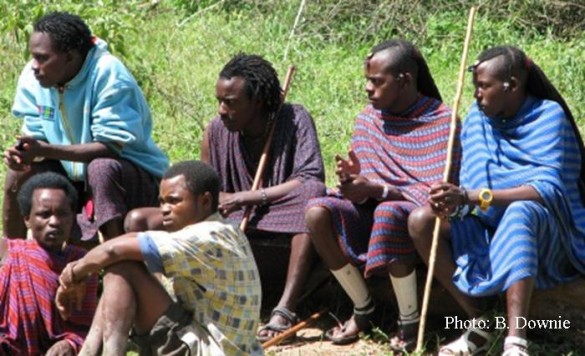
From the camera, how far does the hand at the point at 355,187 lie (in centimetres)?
563

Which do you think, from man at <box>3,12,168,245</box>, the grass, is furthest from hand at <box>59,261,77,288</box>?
the grass

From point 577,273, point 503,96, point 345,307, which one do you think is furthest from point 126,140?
point 577,273

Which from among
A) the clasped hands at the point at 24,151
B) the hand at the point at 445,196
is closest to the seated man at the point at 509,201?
the hand at the point at 445,196

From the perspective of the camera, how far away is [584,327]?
5500 millimetres

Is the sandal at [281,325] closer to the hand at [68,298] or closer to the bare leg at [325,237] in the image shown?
the bare leg at [325,237]

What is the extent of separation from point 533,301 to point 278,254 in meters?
1.29

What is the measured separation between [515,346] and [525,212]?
555mm

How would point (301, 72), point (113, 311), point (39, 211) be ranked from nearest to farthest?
point (113, 311)
point (39, 211)
point (301, 72)

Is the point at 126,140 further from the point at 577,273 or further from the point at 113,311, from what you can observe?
the point at 577,273

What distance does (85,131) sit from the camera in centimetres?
615

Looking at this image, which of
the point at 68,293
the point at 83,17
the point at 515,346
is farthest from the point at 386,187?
the point at 83,17

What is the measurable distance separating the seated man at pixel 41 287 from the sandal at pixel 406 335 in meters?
1.36

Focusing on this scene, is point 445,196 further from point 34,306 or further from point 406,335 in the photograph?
point 34,306

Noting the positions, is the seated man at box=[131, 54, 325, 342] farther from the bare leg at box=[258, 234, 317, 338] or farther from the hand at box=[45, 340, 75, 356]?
the hand at box=[45, 340, 75, 356]
